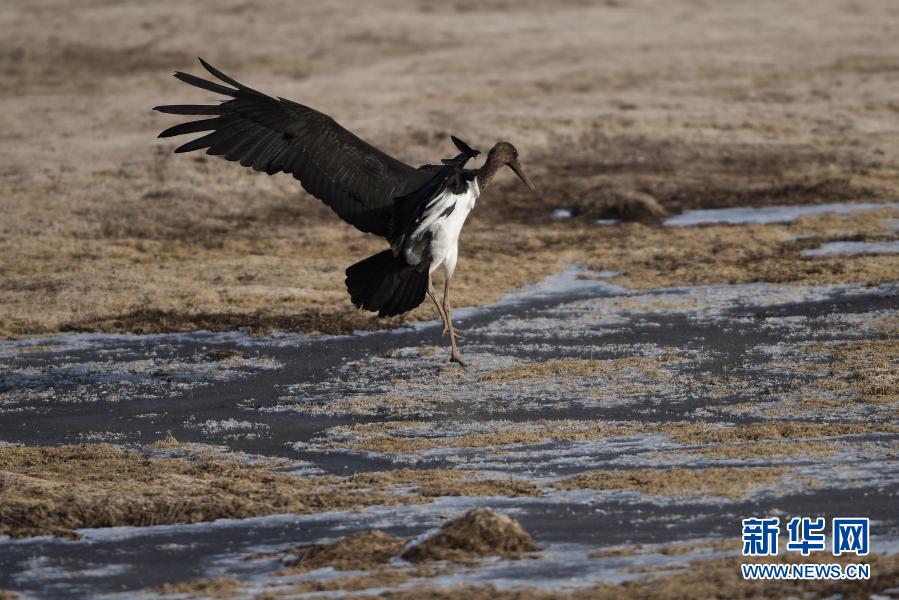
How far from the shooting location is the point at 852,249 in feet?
47.9

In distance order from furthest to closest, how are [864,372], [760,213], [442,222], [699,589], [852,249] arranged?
[760,213], [852,249], [442,222], [864,372], [699,589]

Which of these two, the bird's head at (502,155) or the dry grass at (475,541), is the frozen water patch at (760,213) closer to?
the bird's head at (502,155)

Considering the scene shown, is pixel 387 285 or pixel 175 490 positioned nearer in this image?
pixel 175 490

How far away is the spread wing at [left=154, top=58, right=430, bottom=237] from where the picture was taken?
32.0 ft

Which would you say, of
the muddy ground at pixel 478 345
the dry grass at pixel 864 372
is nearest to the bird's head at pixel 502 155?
the muddy ground at pixel 478 345

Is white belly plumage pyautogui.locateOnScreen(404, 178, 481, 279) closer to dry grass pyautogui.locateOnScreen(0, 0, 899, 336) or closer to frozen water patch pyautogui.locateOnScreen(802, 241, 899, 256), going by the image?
dry grass pyautogui.locateOnScreen(0, 0, 899, 336)

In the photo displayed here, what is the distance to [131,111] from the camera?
2303cm

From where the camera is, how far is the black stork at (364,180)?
385 inches

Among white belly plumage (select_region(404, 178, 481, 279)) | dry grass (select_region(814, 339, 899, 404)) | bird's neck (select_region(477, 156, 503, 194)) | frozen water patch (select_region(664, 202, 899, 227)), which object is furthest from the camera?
frozen water patch (select_region(664, 202, 899, 227))

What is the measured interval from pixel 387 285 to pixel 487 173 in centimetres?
112

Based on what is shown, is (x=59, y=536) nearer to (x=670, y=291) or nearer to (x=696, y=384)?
(x=696, y=384)

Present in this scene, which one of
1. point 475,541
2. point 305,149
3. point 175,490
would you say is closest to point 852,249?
point 305,149

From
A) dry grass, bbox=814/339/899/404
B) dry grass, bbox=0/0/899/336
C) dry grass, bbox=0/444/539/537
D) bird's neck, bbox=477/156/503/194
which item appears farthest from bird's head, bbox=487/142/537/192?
dry grass, bbox=0/444/539/537

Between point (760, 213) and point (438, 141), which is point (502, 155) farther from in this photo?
point (438, 141)
